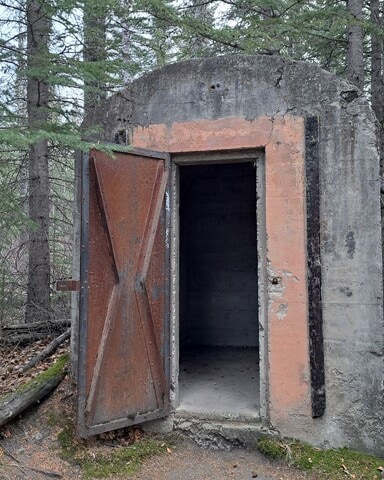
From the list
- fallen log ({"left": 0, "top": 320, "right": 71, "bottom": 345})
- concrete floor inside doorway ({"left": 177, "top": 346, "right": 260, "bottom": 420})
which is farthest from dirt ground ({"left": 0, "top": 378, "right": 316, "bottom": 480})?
fallen log ({"left": 0, "top": 320, "right": 71, "bottom": 345})

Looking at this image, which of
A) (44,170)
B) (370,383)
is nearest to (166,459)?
(370,383)

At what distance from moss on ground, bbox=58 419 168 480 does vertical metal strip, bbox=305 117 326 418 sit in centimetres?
159

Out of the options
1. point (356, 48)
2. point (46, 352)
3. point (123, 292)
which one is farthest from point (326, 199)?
point (356, 48)

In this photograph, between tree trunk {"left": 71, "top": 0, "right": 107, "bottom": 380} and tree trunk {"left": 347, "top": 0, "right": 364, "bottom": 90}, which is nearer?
tree trunk {"left": 71, "top": 0, "right": 107, "bottom": 380}

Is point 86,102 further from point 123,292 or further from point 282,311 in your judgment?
point 282,311

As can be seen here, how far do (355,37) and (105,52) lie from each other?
4475mm

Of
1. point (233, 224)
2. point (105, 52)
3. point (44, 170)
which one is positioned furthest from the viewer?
point (233, 224)

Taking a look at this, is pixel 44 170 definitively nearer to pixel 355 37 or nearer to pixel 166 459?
pixel 166 459

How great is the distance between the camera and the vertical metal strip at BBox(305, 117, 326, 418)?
13.1ft

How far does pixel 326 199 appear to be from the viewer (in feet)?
13.5

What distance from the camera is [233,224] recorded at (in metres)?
8.37

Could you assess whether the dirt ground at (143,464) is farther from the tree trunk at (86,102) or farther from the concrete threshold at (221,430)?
the tree trunk at (86,102)

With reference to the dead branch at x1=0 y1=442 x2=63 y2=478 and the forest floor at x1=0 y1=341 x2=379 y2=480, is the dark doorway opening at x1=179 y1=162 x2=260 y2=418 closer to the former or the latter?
the forest floor at x1=0 y1=341 x2=379 y2=480

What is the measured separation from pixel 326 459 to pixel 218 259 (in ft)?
16.0
